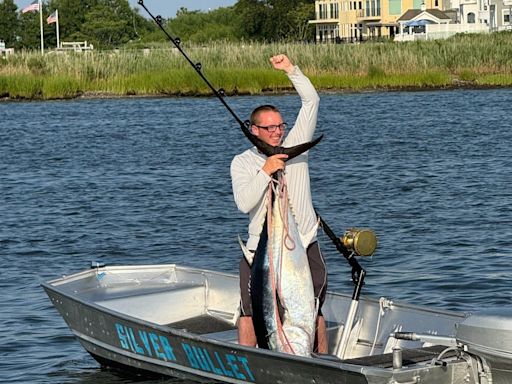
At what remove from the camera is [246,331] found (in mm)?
8398

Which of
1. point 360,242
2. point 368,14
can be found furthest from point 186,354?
point 368,14

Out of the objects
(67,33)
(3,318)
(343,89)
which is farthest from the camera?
(67,33)

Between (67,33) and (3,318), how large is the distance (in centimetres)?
11062

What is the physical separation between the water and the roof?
5620 centimetres

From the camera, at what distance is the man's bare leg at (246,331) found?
8.38 meters

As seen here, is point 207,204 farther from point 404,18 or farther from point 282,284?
point 404,18

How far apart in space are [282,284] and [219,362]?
2.53 feet

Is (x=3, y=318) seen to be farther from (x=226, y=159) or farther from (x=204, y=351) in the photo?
(x=226, y=159)

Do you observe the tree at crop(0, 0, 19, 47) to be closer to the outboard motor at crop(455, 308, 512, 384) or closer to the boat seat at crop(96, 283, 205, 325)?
the boat seat at crop(96, 283, 205, 325)

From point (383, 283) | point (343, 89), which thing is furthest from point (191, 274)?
point (343, 89)

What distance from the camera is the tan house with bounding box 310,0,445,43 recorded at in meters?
105

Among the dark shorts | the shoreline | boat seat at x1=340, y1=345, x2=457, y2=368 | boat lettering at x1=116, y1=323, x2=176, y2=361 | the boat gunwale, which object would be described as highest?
the dark shorts

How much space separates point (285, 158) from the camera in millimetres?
7840

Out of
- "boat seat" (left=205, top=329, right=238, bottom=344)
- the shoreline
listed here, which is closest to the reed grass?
the shoreline
